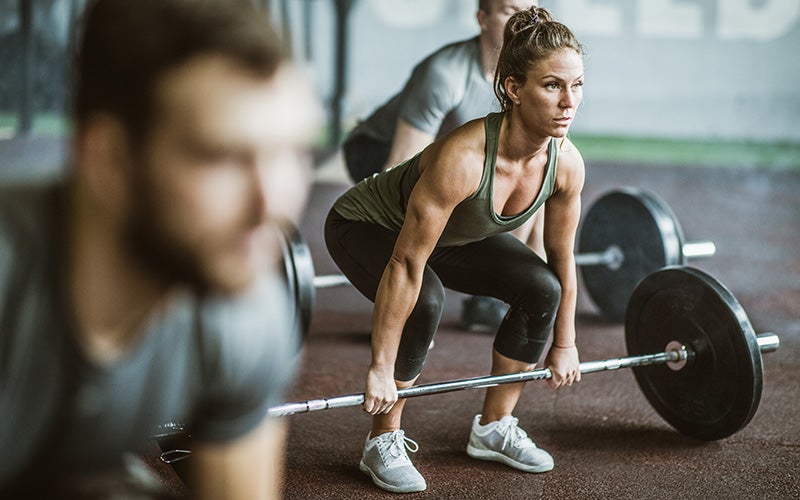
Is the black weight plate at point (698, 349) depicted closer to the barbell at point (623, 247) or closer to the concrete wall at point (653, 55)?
the barbell at point (623, 247)

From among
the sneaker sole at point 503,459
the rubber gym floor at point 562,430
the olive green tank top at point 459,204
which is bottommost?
the rubber gym floor at point 562,430

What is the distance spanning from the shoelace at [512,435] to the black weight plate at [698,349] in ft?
1.40

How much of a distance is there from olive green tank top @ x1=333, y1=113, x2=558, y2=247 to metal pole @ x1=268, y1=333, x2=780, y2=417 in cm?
31

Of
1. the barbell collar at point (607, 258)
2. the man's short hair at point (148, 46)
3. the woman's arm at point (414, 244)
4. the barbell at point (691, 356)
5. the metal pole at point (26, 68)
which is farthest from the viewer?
the metal pole at point (26, 68)

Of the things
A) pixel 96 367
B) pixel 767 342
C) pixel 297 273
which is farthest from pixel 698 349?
pixel 96 367

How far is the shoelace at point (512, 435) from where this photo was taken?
2.22 m

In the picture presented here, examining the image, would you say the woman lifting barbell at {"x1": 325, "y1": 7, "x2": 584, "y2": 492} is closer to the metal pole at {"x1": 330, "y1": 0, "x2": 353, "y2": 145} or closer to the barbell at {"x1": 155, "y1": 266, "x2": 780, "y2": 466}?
the barbell at {"x1": 155, "y1": 266, "x2": 780, "y2": 466}

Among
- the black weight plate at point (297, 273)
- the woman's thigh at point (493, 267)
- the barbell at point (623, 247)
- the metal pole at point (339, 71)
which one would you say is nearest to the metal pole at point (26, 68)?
the metal pole at point (339, 71)

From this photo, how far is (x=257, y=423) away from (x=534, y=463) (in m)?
1.34

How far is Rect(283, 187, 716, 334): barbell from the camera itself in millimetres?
3133

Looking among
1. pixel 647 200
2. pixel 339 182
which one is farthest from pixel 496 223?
pixel 339 182

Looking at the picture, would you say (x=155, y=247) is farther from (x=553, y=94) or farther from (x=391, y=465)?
(x=391, y=465)

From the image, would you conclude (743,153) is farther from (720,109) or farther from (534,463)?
(534,463)

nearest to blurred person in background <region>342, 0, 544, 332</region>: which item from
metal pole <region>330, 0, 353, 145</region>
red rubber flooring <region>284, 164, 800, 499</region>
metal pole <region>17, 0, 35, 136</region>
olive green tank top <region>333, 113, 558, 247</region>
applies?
red rubber flooring <region>284, 164, 800, 499</region>
